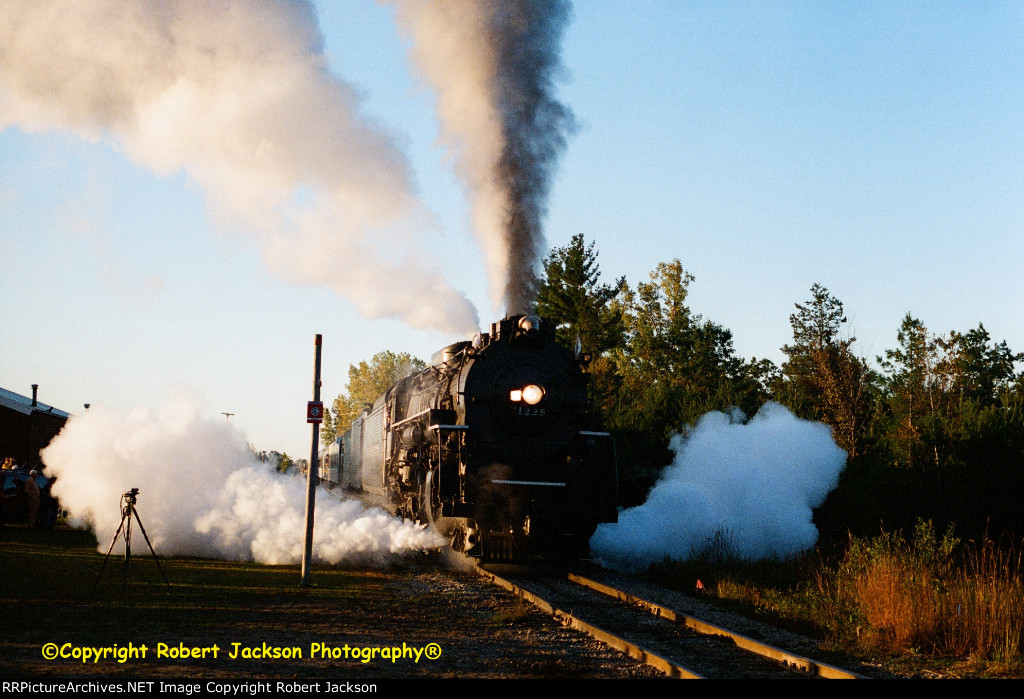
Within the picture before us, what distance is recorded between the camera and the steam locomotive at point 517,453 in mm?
12883

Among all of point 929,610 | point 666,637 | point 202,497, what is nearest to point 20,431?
point 202,497

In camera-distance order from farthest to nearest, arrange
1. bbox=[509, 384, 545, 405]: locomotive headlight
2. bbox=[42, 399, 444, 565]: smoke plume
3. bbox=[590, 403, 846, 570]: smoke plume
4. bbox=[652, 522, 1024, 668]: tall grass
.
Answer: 1. bbox=[590, 403, 846, 570]: smoke plume
2. bbox=[42, 399, 444, 565]: smoke plume
3. bbox=[509, 384, 545, 405]: locomotive headlight
4. bbox=[652, 522, 1024, 668]: tall grass

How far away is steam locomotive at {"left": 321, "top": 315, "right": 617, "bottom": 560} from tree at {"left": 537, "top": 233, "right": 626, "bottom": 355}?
99.8 ft

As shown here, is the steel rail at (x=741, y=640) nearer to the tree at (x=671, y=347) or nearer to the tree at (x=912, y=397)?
the tree at (x=912, y=397)

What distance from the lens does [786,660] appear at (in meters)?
7.38

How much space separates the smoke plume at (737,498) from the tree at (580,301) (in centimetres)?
2576

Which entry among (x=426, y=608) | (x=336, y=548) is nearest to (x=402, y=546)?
Answer: (x=336, y=548)

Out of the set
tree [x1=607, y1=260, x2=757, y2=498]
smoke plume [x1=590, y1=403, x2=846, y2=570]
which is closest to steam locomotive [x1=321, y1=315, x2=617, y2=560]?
smoke plume [x1=590, y1=403, x2=846, y2=570]

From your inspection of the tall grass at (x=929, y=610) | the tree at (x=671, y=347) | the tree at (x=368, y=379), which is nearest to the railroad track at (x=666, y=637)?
the tall grass at (x=929, y=610)

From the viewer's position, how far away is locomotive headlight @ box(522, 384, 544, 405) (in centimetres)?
1312

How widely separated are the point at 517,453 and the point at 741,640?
5.51 metres

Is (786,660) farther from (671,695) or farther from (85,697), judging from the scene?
(85,697)

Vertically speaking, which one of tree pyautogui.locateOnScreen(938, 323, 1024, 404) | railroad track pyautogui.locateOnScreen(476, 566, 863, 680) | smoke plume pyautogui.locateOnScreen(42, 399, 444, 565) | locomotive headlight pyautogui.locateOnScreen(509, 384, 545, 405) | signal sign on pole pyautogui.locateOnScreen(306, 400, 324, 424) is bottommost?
railroad track pyautogui.locateOnScreen(476, 566, 863, 680)

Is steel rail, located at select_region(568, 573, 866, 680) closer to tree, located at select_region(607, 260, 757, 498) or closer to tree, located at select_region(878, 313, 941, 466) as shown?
tree, located at select_region(878, 313, 941, 466)
